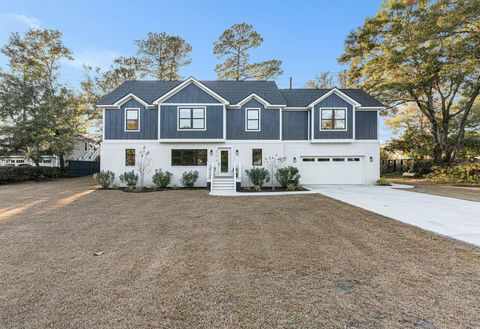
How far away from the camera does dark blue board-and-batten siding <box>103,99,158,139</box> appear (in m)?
15.3

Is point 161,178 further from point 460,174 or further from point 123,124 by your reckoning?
point 460,174

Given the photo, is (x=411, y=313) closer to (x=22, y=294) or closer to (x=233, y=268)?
(x=233, y=268)

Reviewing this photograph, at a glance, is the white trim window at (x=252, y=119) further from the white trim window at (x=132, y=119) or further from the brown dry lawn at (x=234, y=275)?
the brown dry lawn at (x=234, y=275)

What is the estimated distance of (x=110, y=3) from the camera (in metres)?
13.5

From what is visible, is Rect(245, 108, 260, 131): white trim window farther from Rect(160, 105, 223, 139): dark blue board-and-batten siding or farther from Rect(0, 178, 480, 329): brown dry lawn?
Rect(0, 178, 480, 329): brown dry lawn

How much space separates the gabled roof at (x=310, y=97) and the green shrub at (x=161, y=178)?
31.1 ft

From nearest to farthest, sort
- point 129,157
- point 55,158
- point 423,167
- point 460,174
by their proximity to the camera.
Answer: point 129,157, point 460,174, point 423,167, point 55,158

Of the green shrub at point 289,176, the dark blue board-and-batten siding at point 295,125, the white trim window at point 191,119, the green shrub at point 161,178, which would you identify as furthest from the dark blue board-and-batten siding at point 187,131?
the green shrub at point 289,176

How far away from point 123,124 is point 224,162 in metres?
Answer: 7.02

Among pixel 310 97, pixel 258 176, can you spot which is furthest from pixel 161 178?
pixel 310 97

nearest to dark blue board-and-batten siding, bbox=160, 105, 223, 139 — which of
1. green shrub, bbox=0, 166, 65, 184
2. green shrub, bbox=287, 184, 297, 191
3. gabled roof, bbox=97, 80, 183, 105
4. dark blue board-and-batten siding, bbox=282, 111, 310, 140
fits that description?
gabled roof, bbox=97, 80, 183, 105

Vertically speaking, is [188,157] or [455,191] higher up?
[188,157]

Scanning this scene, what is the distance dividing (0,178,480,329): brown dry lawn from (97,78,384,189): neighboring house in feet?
29.2

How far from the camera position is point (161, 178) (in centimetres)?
1466
